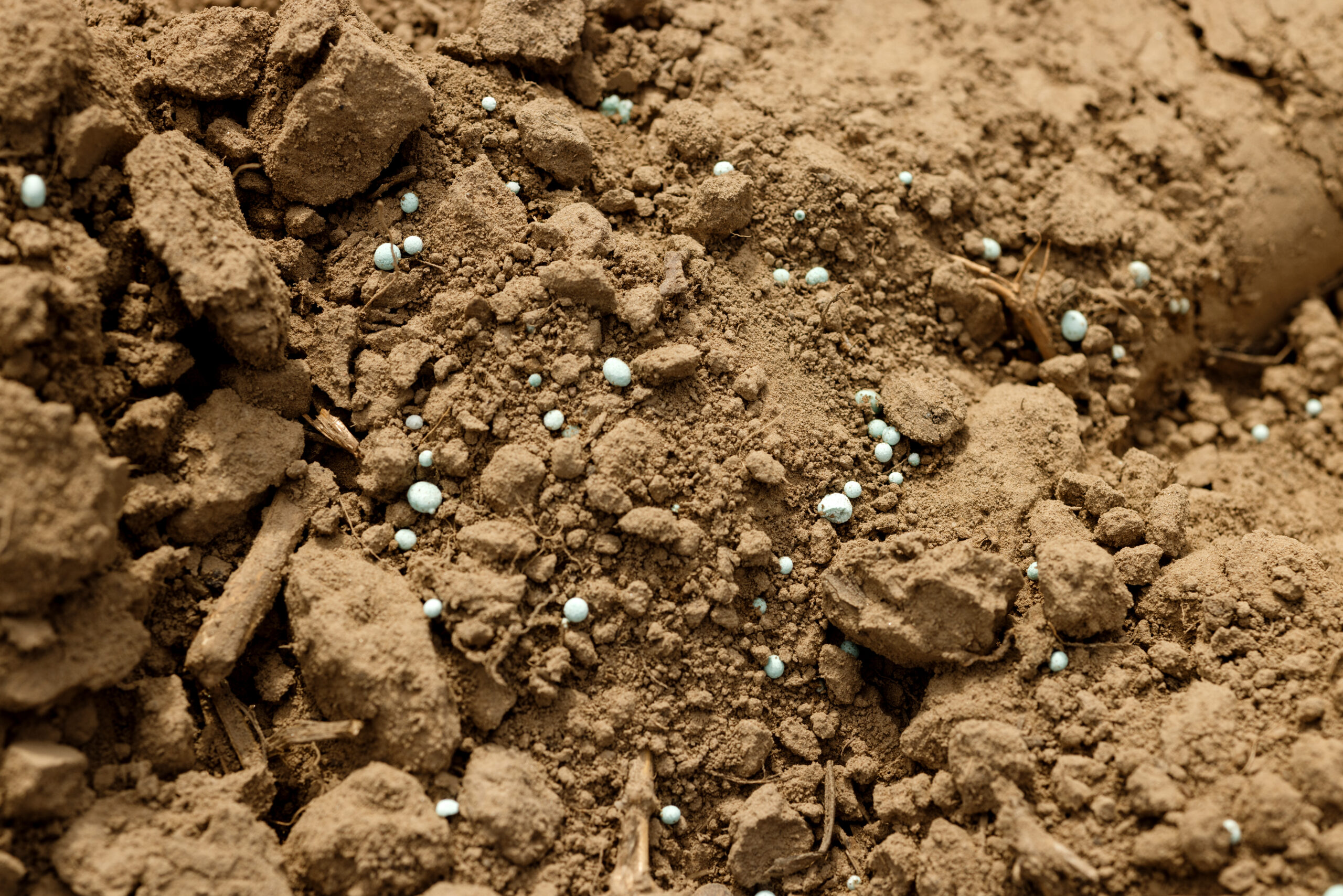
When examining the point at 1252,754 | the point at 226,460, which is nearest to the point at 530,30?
the point at 226,460

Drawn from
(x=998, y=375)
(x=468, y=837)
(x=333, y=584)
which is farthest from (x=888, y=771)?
(x=333, y=584)

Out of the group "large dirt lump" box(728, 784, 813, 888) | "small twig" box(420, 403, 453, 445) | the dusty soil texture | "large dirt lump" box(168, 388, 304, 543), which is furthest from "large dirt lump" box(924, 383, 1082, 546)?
"large dirt lump" box(168, 388, 304, 543)

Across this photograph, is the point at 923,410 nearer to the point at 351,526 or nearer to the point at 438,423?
the point at 438,423

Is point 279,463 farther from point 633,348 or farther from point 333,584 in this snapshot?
point 633,348

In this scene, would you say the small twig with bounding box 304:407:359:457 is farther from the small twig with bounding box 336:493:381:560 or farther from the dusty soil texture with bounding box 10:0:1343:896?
the small twig with bounding box 336:493:381:560

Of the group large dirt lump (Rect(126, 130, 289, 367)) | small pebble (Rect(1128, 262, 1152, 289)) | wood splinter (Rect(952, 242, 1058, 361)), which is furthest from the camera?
small pebble (Rect(1128, 262, 1152, 289))

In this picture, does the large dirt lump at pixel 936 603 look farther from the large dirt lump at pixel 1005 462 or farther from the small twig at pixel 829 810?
the small twig at pixel 829 810
